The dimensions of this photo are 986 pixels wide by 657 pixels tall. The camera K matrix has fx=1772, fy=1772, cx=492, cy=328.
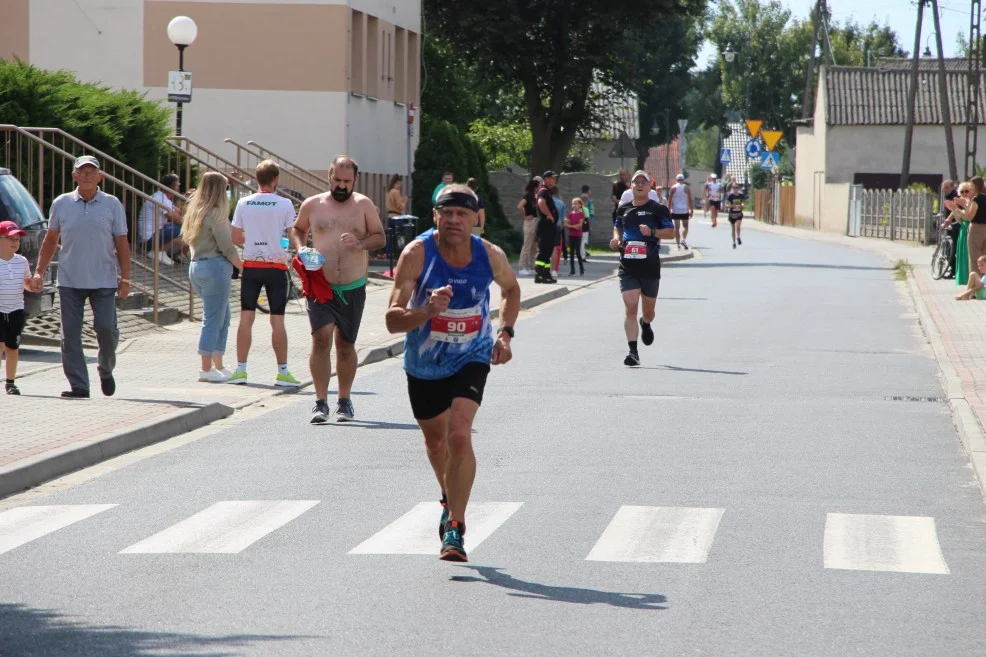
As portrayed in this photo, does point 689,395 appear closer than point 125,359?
Yes

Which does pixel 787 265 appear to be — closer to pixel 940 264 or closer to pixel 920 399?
pixel 940 264

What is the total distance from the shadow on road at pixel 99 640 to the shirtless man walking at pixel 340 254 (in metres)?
5.82

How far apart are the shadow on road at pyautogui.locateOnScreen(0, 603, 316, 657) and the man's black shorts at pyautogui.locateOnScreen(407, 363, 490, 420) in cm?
179

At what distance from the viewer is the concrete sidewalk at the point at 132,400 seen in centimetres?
1062

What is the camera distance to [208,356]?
14.6 metres

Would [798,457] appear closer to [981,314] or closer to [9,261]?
[9,261]

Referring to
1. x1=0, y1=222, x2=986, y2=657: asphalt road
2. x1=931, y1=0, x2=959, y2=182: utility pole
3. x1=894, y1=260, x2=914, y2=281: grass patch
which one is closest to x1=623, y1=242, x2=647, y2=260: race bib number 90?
x1=0, y1=222, x2=986, y2=657: asphalt road

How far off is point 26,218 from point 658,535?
9561 millimetres

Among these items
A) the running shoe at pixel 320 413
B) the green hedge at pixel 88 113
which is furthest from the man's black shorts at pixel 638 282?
the green hedge at pixel 88 113

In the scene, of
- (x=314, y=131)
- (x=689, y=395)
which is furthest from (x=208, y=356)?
(x=314, y=131)

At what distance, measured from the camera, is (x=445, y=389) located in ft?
25.6

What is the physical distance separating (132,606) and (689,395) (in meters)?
8.33

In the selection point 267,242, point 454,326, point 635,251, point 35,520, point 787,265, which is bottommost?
point 35,520

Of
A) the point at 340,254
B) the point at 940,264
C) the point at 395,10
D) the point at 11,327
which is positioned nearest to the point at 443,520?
the point at 340,254
